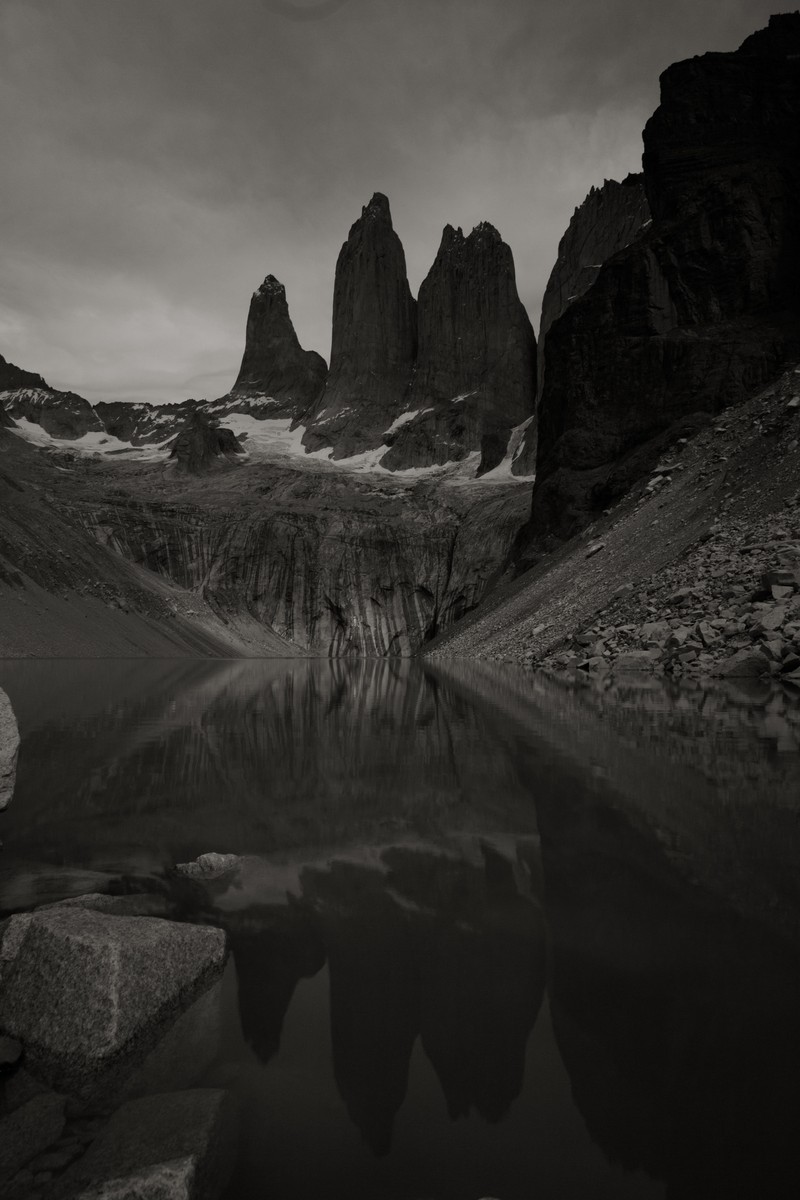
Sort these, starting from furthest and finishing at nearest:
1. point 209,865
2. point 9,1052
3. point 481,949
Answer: point 209,865, point 481,949, point 9,1052

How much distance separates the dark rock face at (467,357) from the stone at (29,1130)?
12721cm

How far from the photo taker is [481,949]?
378cm

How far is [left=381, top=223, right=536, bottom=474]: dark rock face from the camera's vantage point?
426 ft

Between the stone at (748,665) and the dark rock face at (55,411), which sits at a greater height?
the dark rock face at (55,411)

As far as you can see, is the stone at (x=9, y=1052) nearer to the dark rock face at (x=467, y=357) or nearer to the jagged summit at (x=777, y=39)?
the jagged summit at (x=777, y=39)

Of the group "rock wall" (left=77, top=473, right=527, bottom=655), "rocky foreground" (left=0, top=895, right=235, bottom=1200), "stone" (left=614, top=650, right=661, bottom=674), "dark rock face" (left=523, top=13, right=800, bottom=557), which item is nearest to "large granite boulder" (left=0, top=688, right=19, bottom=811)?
"rocky foreground" (left=0, top=895, right=235, bottom=1200)

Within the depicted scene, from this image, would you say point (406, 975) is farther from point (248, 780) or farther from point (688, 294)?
point (688, 294)

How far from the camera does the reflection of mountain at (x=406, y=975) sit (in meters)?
2.71

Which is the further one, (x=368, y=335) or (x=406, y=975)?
(x=368, y=335)

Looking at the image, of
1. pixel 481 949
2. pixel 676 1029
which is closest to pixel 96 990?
pixel 481 949

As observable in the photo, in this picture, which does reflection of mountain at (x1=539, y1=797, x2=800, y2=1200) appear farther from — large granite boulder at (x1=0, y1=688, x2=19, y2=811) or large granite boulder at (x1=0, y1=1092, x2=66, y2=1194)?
large granite boulder at (x1=0, y1=688, x2=19, y2=811)

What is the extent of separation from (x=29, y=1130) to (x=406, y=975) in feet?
5.73

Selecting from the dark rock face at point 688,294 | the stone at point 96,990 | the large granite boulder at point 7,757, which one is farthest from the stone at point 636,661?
the dark rock face at point 688,294

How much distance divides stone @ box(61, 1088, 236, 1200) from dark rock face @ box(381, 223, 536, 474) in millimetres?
→ 127192
